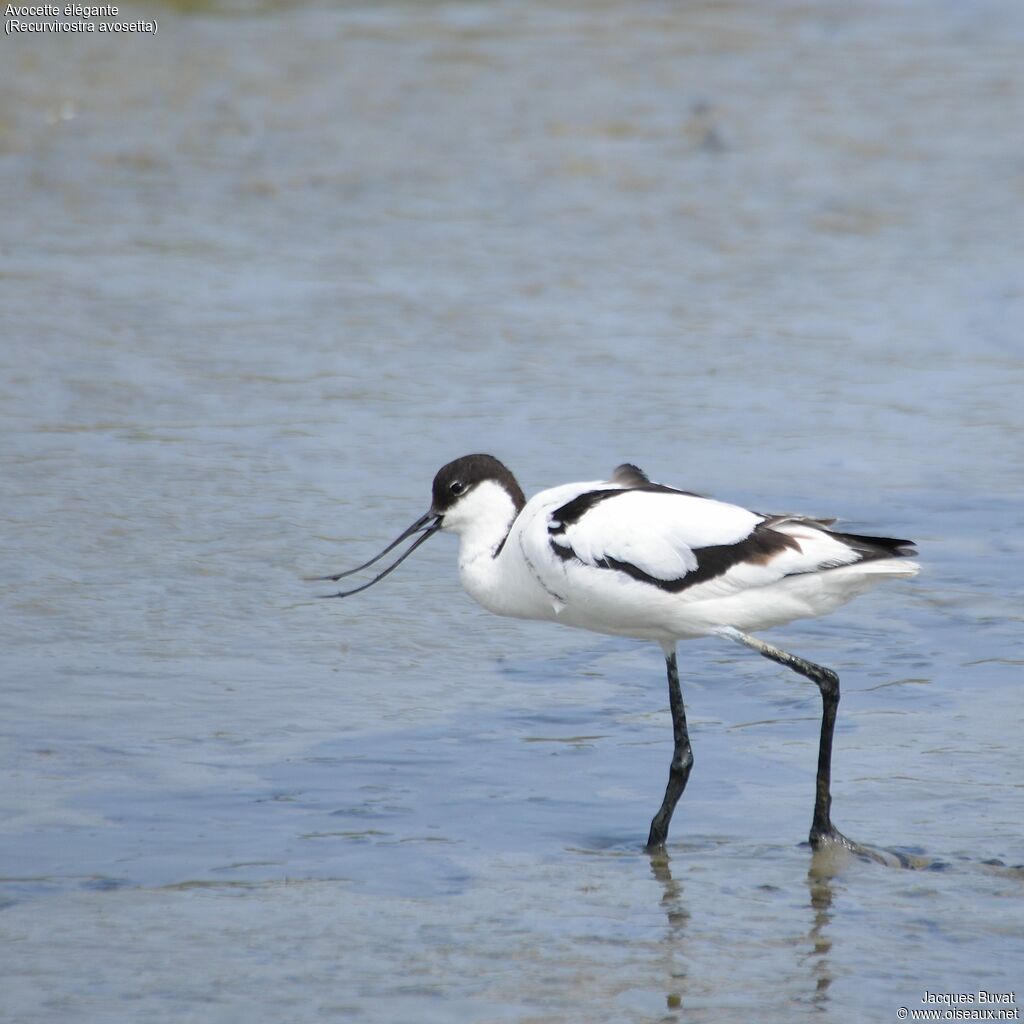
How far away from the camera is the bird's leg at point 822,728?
15.5 feet

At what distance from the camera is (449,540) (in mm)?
7289

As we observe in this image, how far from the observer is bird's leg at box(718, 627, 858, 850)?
4719mm

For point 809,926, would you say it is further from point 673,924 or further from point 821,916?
point 673,924

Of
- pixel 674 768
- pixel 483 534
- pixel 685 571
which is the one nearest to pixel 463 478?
pixel 483 534

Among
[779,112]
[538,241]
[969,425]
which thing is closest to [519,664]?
[969,425]

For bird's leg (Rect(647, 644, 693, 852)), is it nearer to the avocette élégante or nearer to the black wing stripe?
the avocette élégante

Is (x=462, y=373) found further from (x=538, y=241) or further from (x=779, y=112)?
(x=779, y=112)

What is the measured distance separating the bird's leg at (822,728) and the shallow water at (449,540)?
0.07 m

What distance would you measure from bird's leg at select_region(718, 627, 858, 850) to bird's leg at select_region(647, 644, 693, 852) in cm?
24

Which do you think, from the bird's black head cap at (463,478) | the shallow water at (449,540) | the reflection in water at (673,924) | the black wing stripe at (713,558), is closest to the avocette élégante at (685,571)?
the black wing stripe at (713,558)

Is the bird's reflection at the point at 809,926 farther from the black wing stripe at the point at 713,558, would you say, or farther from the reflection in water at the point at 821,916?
the black wing stripe at the point at 713,558

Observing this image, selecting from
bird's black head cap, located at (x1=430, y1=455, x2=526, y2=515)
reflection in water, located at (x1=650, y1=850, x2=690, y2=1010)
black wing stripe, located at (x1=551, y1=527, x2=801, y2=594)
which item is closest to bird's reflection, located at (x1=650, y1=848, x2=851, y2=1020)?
reflection in water, located at (x1=650, y1=850, x2=690, y2=1010)

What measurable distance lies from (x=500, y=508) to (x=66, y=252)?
6148 millimetres

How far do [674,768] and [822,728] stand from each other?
397 millimetres
